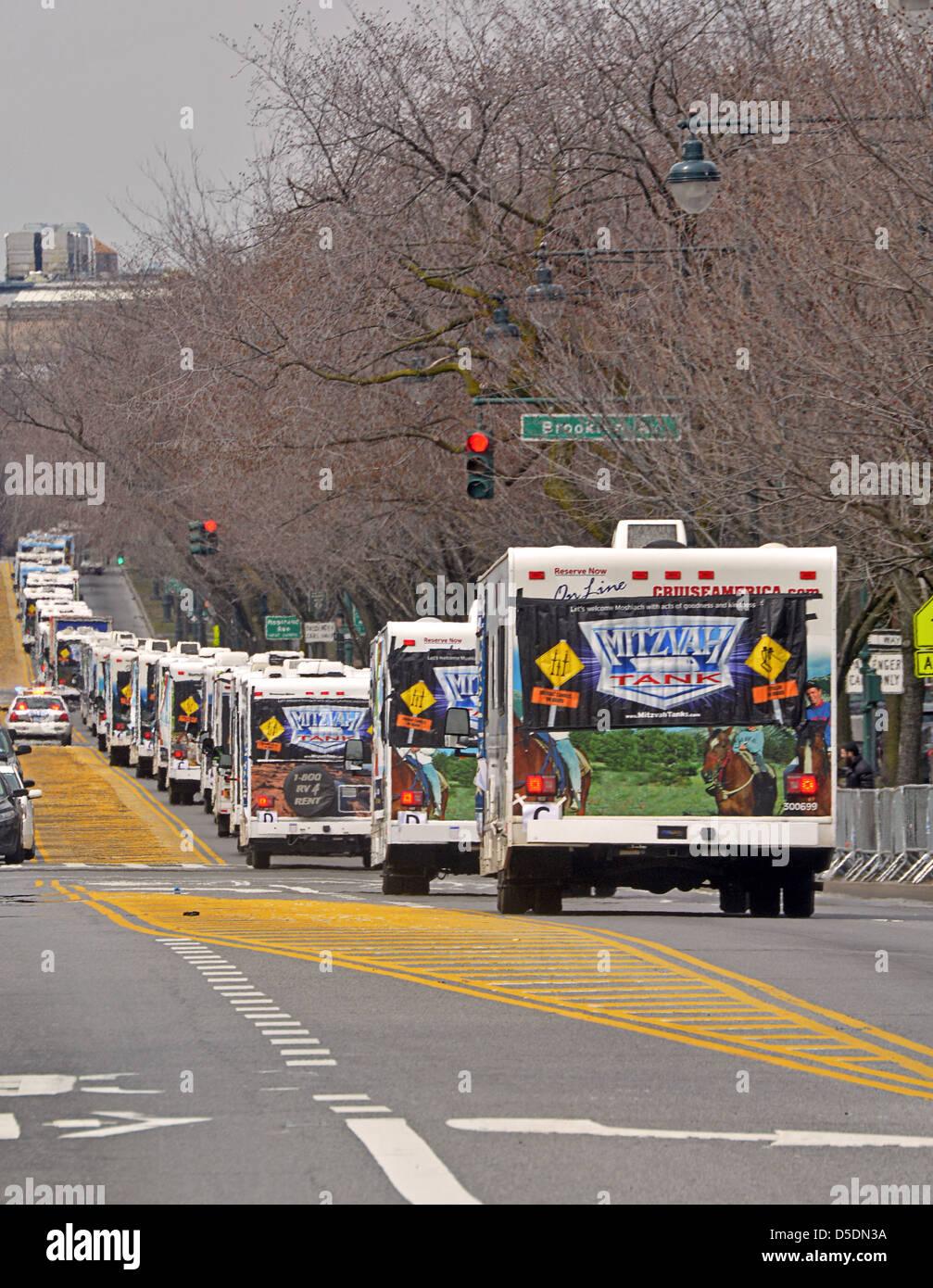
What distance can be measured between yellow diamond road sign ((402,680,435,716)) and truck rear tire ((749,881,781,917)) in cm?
591

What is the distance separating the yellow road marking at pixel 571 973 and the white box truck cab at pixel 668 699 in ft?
4.14

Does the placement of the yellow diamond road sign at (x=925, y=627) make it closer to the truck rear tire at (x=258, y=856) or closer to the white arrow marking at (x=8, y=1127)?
the truck rear tire at (x=258, y=856)

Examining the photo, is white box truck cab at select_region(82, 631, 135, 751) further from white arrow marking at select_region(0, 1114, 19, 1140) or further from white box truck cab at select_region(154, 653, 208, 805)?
white arrow marking at select_region(0, 1114, 19, 1140)

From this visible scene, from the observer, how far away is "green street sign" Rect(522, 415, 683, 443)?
29.2 m

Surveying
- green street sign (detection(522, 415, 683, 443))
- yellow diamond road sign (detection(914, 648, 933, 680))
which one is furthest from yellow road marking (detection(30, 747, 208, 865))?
yellow diamond road sign (detection(914, 648, 933, 680))

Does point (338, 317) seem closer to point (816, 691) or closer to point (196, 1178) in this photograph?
point (816, 691)

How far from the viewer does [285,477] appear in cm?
4712

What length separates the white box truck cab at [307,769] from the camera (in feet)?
122

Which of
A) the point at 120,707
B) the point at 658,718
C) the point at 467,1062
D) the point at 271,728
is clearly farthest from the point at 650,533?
the point at 120,707

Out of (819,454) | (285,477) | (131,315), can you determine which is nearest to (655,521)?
(819,454)

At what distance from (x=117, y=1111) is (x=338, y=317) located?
88.3 feet

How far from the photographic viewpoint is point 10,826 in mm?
36875

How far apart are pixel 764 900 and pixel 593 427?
920 cm

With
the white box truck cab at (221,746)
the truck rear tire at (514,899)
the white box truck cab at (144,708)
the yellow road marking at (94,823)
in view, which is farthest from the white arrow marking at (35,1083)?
the white box truck cab at (144,708)
